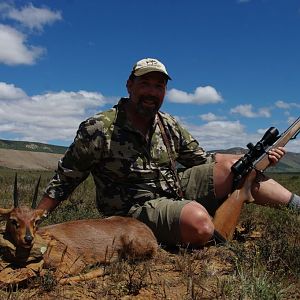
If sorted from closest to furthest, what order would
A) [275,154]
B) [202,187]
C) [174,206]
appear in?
[174,206] → [202,187] → [275,154]

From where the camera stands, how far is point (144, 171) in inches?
230

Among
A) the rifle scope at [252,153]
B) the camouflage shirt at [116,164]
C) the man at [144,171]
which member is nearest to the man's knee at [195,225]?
the man at [144,171]

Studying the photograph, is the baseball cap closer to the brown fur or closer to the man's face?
the man's face

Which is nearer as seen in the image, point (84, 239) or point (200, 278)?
point (200, 278)

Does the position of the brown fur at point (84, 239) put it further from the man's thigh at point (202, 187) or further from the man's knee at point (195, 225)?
the man's thigh at point (202, 187)

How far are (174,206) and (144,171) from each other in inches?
26.1

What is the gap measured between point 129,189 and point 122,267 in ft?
5.41

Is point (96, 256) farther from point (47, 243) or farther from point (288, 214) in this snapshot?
point (288, 214)

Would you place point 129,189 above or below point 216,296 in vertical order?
above

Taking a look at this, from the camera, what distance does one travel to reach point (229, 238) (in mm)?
5727

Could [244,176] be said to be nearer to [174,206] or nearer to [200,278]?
[174,206]

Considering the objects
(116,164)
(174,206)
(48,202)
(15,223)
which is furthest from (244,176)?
(15,223)

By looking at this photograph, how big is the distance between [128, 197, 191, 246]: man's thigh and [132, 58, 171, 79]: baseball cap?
1.57 meters

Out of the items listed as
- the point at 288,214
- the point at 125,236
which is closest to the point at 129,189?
the point at 125,236
